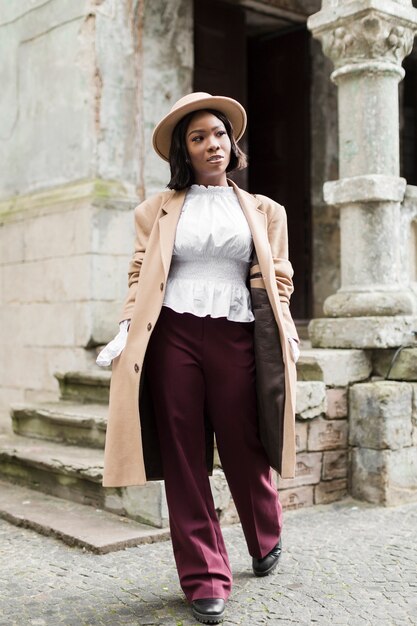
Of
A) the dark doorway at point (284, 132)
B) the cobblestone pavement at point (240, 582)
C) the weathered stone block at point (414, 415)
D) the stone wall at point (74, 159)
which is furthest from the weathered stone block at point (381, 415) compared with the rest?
the dark doorway at point (284, 132)

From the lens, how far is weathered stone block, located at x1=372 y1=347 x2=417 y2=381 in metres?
5.11

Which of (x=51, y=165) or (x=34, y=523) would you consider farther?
(x=51, y=165)

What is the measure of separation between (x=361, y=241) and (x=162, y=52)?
2394mm

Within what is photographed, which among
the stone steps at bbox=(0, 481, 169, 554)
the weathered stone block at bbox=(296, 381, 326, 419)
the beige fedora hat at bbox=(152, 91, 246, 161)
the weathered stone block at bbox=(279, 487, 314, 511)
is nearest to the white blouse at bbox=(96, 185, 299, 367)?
the beige fedora hat at bbox=(152, 91, 246, 161)

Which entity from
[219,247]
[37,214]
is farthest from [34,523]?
[37,214]

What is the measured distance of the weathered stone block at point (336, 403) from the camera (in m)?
4.99

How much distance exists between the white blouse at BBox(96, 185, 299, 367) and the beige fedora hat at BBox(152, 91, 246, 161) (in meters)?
0.28

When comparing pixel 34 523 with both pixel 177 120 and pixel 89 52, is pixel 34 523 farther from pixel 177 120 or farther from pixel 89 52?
pixel 89 52

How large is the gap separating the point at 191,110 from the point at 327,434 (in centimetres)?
240

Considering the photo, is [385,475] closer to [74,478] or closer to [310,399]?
[310,399]

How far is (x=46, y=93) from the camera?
21.8 ft

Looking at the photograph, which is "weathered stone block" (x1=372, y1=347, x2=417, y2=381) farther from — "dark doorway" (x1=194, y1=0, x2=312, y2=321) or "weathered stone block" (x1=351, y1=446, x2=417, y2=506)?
"dark doorway" (x1=194, y1=0, x2=312, y2=321)

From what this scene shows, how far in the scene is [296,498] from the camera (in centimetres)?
479

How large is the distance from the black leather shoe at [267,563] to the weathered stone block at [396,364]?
1.91 metres
